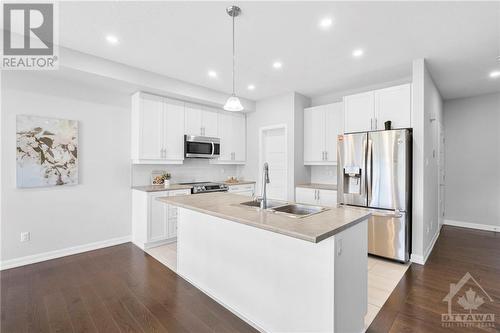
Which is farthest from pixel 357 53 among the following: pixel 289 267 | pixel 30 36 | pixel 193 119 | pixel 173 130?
pixel 30 36

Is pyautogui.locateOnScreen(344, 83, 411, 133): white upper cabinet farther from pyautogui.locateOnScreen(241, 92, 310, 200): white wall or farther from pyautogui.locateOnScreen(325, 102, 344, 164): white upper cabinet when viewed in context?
pyautogui.locateOnScreen(241, 92, 310, 200): white wall

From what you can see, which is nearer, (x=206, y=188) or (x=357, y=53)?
(x=357, y=53)

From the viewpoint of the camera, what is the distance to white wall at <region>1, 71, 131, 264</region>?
Answer: 10.0ft

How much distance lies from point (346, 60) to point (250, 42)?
4.67 ft

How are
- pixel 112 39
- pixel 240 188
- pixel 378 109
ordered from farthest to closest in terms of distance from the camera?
pixel 240 188 < pixel 378 109 < pixel 112 39

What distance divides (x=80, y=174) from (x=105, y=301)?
2.14m

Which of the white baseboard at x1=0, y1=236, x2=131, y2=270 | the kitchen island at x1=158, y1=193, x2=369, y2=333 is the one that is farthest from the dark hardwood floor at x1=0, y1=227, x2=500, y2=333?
the kitchen island at x1=158, y1=193, x2=369, y2=333

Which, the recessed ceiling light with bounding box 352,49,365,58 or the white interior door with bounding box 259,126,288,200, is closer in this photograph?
the recessed ceiling light with bounding box 352,49,365,58

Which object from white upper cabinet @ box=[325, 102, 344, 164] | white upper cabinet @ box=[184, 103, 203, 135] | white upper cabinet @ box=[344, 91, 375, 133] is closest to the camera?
→ white upper cabinet @ box=[344, 91, 375, 133]

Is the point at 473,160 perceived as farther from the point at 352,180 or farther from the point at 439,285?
the point at 439,285

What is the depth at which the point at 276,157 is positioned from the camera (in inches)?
205

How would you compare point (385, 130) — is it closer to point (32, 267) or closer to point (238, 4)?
point (238, 4)

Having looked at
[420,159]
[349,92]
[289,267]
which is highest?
[349,92]

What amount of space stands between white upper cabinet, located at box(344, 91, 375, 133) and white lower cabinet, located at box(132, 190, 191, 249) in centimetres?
312
